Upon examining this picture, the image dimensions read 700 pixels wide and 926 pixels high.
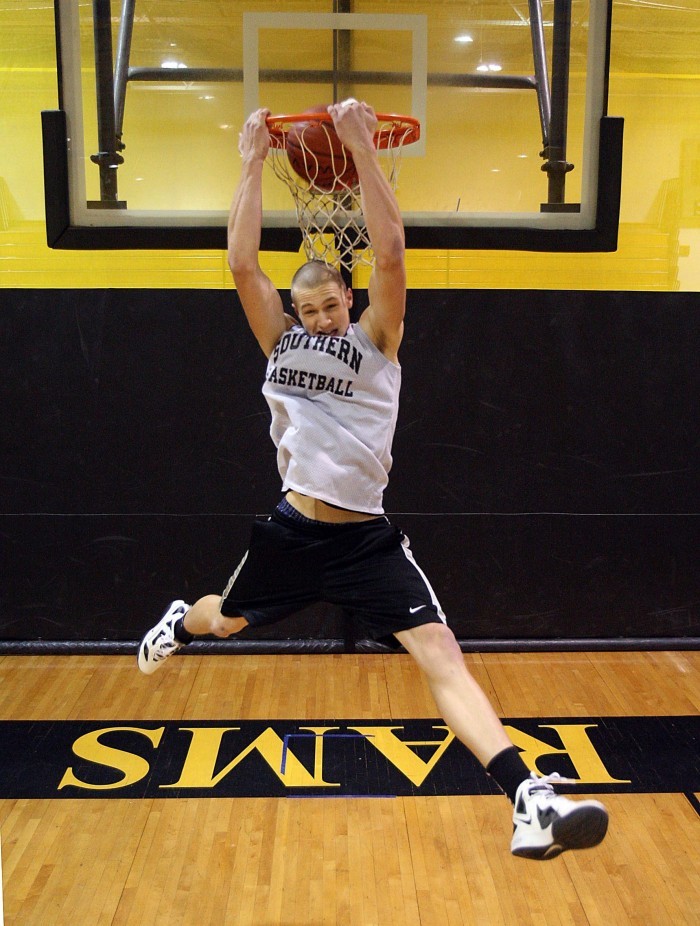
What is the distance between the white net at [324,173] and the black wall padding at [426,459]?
1406mm

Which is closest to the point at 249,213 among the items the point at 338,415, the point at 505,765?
the point at 338,415

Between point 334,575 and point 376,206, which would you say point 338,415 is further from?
point 376,206

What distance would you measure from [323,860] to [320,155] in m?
2.52

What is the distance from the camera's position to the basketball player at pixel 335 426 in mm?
2990

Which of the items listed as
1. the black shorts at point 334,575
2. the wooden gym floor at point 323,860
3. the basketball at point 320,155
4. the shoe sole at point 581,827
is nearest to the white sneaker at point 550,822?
the shoe sole at point 581,827

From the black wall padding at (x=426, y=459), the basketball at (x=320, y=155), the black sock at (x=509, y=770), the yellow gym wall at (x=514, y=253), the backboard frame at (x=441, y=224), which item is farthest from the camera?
the black wall padding at (x=426, y=459)

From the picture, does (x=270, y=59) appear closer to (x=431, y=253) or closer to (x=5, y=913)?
(x=431, y=253)

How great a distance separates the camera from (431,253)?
536 cm

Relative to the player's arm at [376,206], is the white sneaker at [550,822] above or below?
below

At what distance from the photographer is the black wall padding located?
5.36 m

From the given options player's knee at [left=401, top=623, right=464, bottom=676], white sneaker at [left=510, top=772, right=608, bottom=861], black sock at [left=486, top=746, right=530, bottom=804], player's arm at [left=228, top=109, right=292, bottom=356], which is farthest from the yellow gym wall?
white sneaker at [left=510, top=772, right=608, bottom=861]

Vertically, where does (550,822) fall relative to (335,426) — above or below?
below

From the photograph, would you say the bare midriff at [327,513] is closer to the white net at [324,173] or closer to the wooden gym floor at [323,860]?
the white net at [324,173]

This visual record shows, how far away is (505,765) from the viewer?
2.65m
